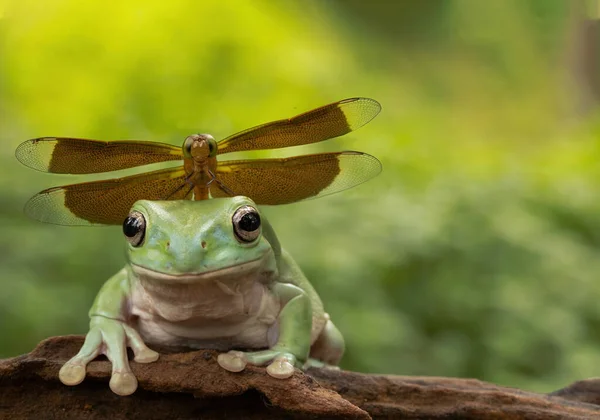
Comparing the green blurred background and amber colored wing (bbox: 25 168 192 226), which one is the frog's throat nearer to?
amber colored wing (bbox: 25 168 192 226)

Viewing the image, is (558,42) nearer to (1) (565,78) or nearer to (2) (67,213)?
(1) (565,78)

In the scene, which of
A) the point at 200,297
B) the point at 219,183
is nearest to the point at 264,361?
the point at 200,297

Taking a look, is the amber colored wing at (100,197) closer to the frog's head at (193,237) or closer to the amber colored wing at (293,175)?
the amber colored wing at (293,175)

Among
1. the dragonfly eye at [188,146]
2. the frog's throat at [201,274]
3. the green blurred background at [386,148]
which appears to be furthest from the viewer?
the green blurred background at [386,148]

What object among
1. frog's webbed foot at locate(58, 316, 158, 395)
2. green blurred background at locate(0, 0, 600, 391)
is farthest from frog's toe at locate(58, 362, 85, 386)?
green blurred background at locate(0, 0, 600, 391)

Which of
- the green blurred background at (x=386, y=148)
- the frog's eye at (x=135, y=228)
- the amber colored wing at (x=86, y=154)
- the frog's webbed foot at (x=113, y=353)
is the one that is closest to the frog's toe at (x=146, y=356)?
the frog's webbed foot at (x=113, y=353)

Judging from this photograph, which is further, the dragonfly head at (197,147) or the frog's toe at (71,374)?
the dragonfly head at (197,147)

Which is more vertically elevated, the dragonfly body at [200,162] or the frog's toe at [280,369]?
the dragonfly body at [200,162]

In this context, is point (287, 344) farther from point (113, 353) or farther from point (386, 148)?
point (386, 148)
